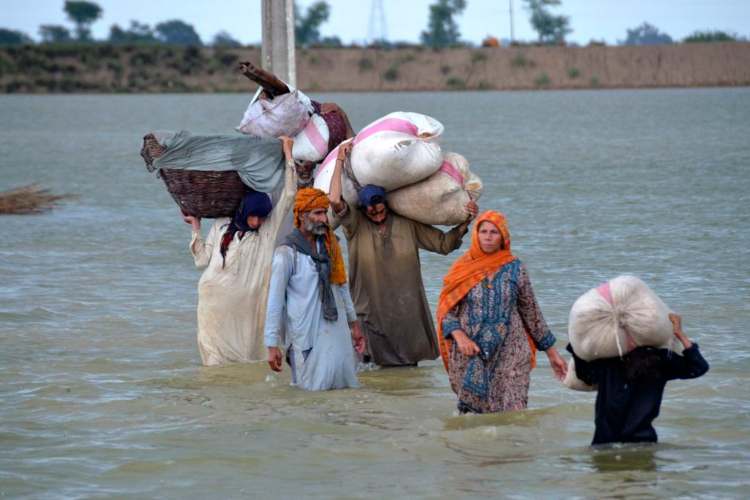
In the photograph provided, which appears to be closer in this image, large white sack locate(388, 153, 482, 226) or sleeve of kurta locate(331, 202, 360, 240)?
large white sack locate(388, 153, 482, 226)

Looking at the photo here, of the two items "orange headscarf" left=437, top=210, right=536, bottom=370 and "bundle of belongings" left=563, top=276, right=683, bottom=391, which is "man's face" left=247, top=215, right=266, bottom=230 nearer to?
"orange headscarf" left=437, top=210, right=536, bottom=370

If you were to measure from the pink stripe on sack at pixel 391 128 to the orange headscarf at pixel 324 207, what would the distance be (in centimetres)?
64

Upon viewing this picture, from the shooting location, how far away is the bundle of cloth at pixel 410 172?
25.1 ft

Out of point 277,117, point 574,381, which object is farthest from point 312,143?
point 574,381

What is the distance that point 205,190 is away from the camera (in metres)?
7.99

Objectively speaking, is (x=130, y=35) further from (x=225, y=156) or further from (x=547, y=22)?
(x=225, y=156)

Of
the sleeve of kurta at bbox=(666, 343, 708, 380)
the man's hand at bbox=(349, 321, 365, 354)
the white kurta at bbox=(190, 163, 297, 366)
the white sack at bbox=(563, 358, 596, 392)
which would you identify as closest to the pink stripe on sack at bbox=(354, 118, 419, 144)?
the white kurta at bbox=(190, 163, 297, 366)

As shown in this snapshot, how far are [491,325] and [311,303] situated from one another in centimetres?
113

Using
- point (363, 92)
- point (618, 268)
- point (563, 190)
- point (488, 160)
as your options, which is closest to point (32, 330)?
point (618, 268)

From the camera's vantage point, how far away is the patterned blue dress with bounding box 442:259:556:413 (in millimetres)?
6496

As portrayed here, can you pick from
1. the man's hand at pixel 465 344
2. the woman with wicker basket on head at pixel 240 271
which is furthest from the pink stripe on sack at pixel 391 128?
the man's hand at pixel 465 344

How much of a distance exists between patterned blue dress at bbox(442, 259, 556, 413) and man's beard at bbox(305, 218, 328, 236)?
3.29 ft

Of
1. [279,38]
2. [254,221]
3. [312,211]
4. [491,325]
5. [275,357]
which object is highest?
[279,38]

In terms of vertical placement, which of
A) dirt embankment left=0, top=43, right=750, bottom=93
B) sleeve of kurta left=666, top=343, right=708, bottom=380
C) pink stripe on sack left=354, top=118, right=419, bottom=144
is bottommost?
sleeve of kurta left=666, top=343, right=708, bottom=380
